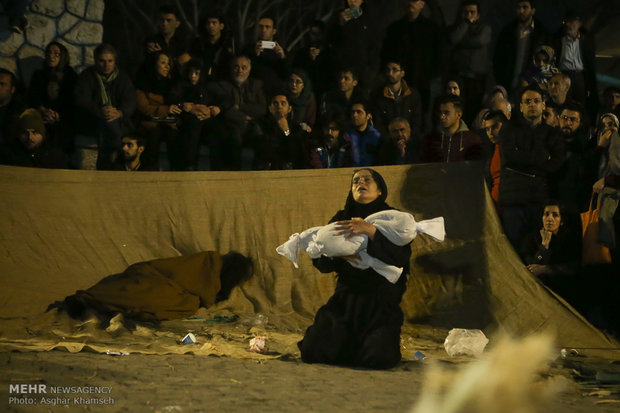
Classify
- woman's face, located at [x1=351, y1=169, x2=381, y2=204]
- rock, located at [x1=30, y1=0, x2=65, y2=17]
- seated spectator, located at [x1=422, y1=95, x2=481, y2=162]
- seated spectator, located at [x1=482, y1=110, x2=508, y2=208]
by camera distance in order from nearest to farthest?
woman's face, located at [x1=351, y1=169, x2=381, y2=204], seated spectator, located at [x1=482, y1=110, x2=508, y2=208], seated spectator, located at [x1=422, y1=95, x2=481, y2=162], rock, located at [x1=30, y1=0, x2=65, y2=17]

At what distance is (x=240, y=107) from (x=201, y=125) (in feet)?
1.28

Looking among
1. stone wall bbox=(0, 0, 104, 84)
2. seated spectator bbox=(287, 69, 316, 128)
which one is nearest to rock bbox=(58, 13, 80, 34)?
stone wall bbox=(0, 0, 104, 84)

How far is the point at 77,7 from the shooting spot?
9438mm

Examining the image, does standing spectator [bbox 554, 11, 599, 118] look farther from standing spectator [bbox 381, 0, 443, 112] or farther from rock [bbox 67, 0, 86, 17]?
rock [bbox 67, 0, 86, 17]

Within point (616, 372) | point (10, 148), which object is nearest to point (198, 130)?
point (10, 148)

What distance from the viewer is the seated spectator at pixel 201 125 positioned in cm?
791

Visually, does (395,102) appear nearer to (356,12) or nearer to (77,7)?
(356,12)

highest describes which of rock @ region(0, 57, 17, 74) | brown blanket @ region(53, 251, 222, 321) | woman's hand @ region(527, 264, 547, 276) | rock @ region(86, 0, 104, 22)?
rock @ region(86, 0, 104, 22)

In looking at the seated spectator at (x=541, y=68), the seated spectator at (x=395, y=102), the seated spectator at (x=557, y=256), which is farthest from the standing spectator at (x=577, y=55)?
the seated spectator at (x=557, y=256)

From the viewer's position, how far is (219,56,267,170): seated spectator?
311 inches

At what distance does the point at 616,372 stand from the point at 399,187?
221 centimetres

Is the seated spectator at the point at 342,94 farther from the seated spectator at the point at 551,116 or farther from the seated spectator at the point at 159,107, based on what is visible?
the seated spectator at the point at 551,116

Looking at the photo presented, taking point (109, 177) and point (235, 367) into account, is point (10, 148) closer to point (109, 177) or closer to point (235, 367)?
point (109, 177)

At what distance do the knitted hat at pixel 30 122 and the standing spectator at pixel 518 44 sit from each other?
14.1ft
